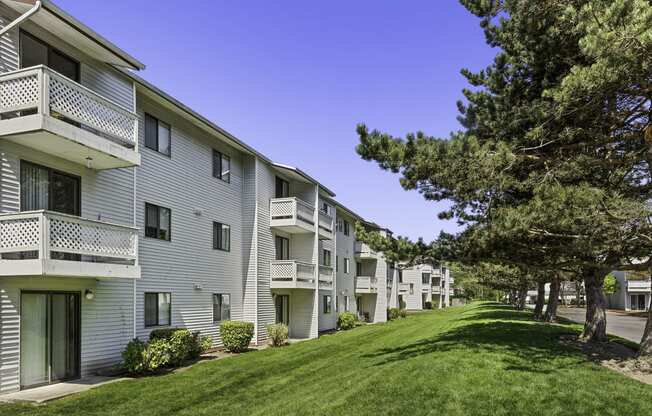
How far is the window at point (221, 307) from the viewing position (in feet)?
67.2

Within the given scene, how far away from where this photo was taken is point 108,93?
14.2 m

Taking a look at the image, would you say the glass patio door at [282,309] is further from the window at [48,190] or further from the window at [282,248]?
the window at [48,190]

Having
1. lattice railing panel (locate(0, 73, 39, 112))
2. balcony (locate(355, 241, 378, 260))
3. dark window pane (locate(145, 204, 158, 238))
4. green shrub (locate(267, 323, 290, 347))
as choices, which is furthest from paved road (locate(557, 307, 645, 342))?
lattice railing panel (locate(0, 73, 39, 112))

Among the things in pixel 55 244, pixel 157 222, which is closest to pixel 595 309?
pixel 157 222

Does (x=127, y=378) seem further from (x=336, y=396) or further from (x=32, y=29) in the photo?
(x=32, y=29)

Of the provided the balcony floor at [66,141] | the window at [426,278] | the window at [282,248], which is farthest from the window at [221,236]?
the window at [426,278]

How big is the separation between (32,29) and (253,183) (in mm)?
12762

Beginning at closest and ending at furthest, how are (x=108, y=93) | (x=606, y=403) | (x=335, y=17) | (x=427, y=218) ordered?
(x=606, y=403)
(x=108, y=93)
(x=335, y=17)
(x=427, y=218)

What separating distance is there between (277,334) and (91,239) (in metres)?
11.6

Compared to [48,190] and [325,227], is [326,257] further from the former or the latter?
[48,190]

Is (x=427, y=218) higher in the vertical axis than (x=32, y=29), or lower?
lower

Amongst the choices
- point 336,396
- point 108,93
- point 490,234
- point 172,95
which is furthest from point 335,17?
point 336,396

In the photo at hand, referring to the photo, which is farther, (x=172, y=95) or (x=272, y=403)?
(x=172, y=95)

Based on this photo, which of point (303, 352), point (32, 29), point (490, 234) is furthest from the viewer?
point (303, 352)
